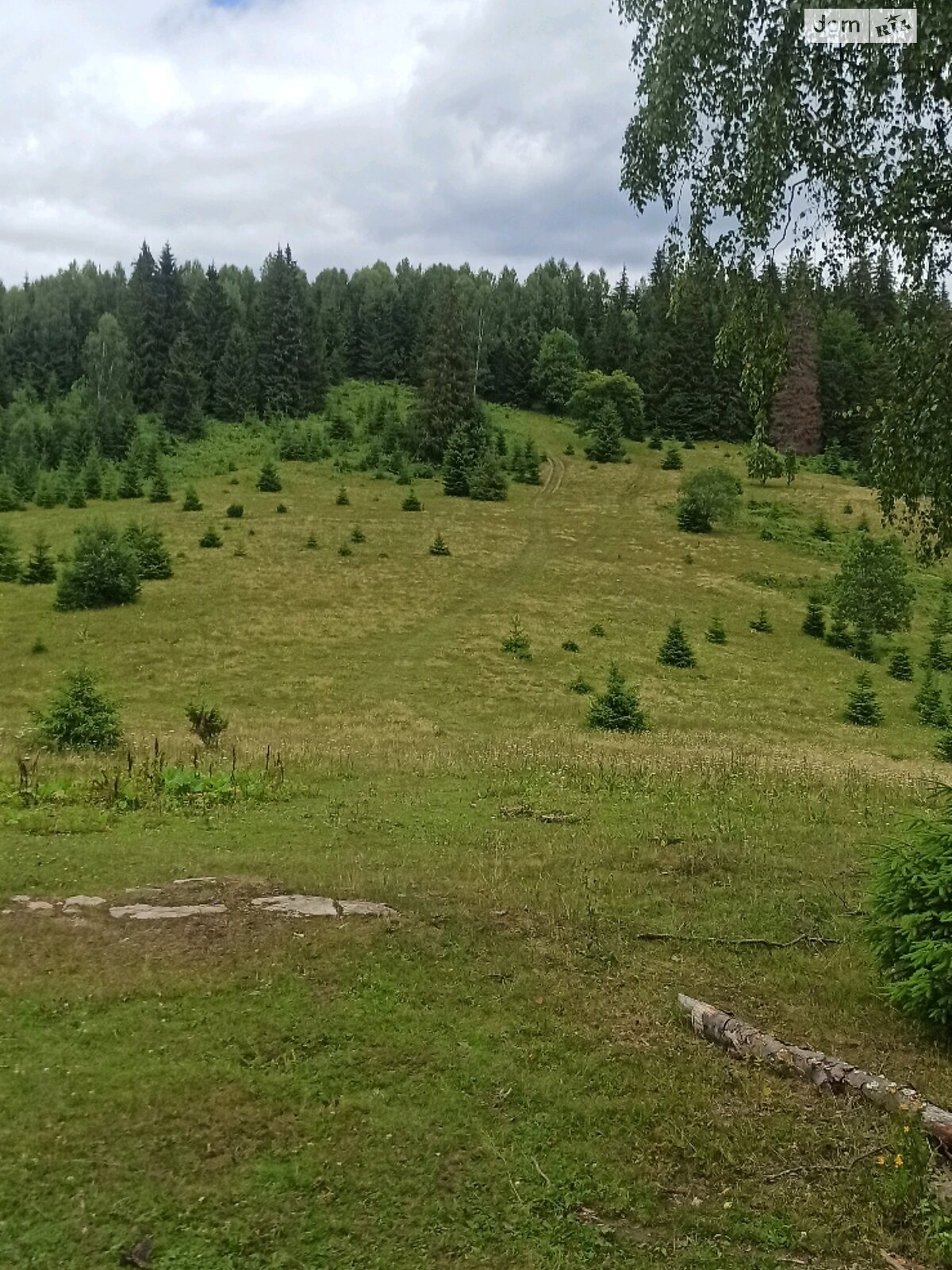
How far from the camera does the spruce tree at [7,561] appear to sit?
4741 centimetres

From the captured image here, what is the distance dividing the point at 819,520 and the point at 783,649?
28166 mm

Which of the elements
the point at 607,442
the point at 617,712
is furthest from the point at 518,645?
the point at 607,442

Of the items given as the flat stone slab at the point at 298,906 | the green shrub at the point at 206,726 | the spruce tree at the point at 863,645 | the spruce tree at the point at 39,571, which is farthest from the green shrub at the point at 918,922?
the spruce tree at the point at 39,571

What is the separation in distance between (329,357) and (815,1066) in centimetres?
11174

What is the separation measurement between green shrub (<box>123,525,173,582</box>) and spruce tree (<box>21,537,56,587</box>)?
4111 millimetres

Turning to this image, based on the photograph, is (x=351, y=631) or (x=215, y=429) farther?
(x=215, y=429)

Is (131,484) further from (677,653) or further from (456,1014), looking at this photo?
(456,1014)

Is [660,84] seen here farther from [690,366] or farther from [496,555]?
[690,366]

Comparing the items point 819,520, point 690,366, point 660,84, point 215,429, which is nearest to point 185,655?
point 660,84

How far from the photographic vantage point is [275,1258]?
17.1 ft

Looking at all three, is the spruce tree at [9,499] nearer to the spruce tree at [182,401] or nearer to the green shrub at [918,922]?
the spruce tree at [182,401]

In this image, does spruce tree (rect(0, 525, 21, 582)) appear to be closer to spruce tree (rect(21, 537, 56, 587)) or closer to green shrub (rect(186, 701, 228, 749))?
spruce tree (rect(21, 537, 56, 587))

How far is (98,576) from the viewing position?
43.0 metres

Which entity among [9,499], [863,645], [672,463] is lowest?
[863,645]
